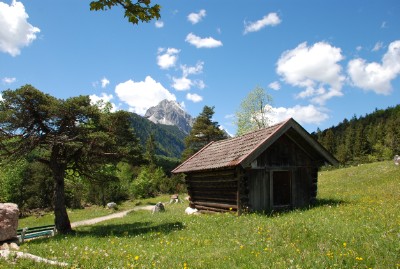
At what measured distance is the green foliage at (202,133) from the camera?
185 feet

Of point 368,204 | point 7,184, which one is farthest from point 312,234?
point 7,184

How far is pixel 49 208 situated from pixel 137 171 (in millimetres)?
26794

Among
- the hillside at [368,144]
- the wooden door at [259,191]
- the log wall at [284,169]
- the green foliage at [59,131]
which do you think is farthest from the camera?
the hillside at [368,144]

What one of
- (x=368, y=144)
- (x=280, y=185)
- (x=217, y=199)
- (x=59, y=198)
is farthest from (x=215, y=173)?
(x=368, y=144)

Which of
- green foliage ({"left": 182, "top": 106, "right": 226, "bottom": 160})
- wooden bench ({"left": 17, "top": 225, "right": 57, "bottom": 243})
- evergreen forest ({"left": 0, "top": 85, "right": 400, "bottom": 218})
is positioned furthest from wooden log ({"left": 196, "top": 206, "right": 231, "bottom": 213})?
green foliage ({"left": 182, "top": 106, "right": 226, "bottom": 160})

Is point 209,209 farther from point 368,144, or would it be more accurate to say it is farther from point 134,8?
point 368,144

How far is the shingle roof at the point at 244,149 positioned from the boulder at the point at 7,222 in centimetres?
946

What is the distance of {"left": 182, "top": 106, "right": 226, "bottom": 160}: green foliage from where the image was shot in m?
56.2

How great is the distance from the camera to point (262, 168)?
57.2 feet

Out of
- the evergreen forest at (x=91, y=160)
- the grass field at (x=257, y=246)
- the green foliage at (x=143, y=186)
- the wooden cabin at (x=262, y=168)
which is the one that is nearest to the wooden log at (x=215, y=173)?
the wooden cabin at (x=262, y=168)

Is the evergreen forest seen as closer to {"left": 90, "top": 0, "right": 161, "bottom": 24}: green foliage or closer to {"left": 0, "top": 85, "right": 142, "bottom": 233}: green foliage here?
{"left": 0, "top": 85, "right": 142, "bottom": 233}: green foliage

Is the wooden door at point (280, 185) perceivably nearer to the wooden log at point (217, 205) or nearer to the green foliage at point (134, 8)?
the wooden log at point (217, 205)

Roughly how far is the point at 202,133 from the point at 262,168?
39358 millimetres

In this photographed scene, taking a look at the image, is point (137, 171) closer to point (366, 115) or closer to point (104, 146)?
point (104, 146)
